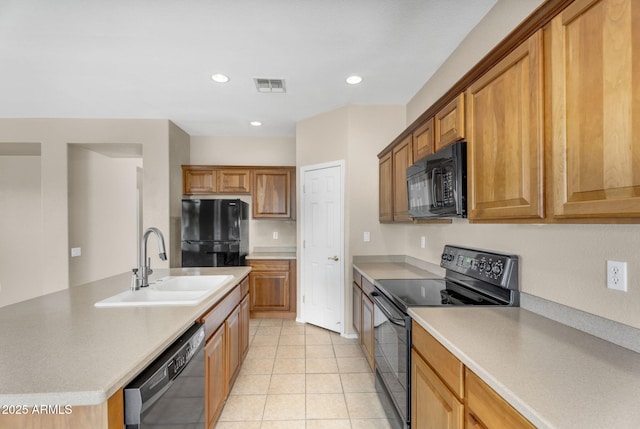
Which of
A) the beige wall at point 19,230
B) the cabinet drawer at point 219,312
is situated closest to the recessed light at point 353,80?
the cabinet drawer at point 219,312

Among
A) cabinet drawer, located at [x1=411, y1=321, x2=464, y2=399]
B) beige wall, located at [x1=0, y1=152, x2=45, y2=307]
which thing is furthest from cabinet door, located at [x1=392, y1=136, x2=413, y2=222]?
beige wall, located at [x1=0, y1=152, x2=45, y2=307]

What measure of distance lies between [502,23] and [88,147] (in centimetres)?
482

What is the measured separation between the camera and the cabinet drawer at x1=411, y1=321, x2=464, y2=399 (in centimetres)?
109

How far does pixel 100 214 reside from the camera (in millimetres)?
4348

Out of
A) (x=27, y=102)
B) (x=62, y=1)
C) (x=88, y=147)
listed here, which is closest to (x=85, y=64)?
(x=62, y=1)

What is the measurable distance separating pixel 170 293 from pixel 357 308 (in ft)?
6.02

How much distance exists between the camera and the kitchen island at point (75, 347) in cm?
77

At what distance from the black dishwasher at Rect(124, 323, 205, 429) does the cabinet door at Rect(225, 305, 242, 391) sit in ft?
1.80

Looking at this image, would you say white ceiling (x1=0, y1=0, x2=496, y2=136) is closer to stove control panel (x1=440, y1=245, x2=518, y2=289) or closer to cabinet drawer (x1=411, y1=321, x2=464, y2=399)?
stove control panel (x1=440, y1=245, x2=518, y2=289)

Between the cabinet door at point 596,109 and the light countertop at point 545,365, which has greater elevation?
the cabinet door at point 596,109

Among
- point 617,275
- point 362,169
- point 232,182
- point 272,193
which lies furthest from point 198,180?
point 617,275

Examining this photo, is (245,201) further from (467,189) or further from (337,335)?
(467,189)

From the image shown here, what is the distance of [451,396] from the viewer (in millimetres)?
1132

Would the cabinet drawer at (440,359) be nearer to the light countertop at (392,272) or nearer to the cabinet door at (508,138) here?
the cabinet door at (508,138)
